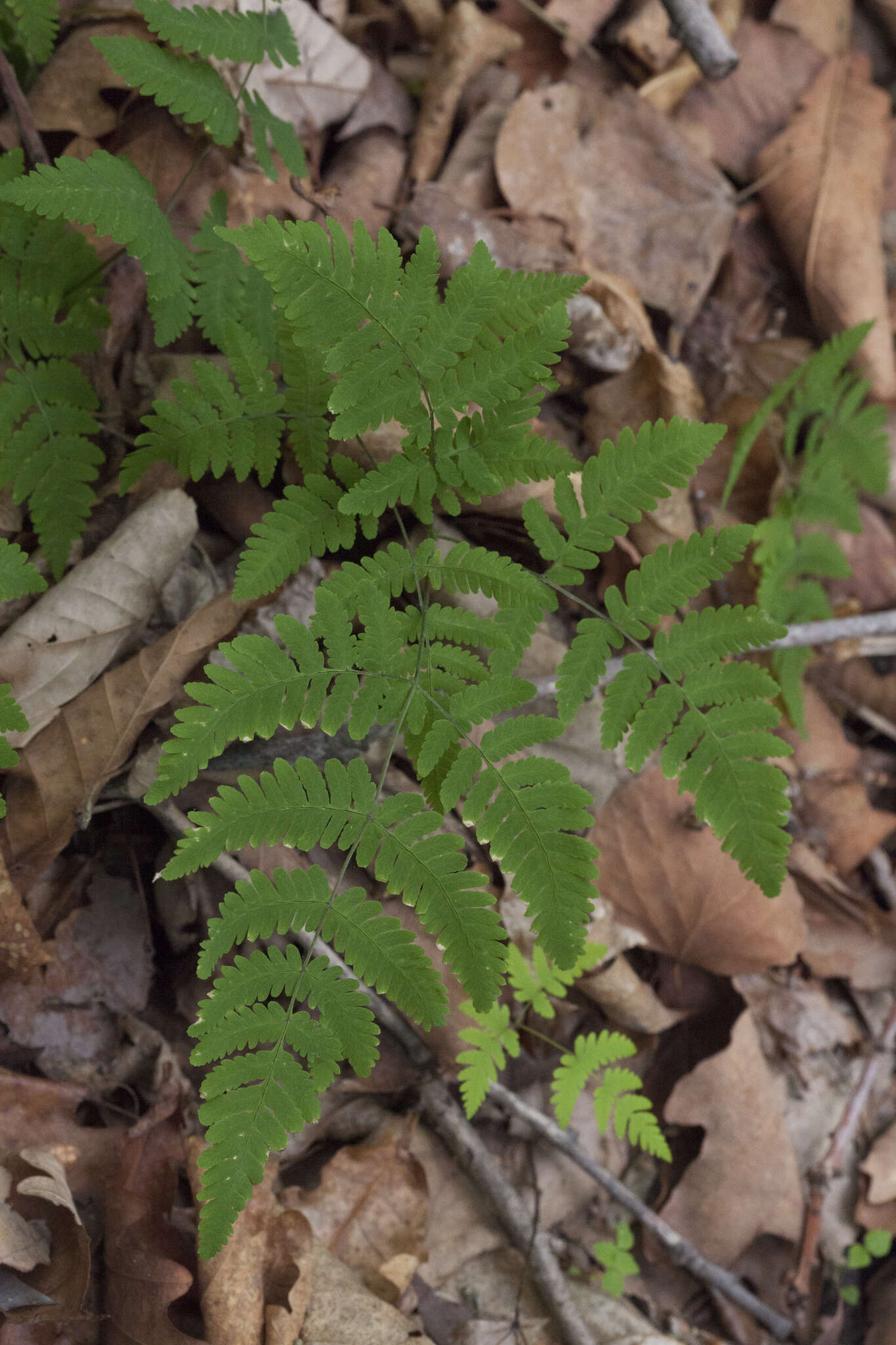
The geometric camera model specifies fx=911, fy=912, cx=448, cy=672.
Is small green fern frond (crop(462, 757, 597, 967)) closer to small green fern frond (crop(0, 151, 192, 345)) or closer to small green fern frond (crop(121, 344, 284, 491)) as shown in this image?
small green fern frond (crop(121, 344, 284, 491))

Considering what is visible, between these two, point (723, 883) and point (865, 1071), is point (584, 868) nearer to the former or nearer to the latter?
point (723, 883)

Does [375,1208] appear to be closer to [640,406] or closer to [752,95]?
[640,406]

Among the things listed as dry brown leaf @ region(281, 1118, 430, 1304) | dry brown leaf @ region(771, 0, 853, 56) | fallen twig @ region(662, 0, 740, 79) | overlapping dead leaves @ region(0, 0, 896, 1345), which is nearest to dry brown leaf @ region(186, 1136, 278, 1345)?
overlapping dead leaves @ region(0, 0, 896, 1345)

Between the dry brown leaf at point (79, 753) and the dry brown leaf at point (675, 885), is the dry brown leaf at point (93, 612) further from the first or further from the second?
A: the dry brown leaf at point (675, 885)

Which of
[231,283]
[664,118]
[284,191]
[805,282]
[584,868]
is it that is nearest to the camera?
[584,868]

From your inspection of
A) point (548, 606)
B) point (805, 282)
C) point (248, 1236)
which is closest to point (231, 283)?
point (548, 606)

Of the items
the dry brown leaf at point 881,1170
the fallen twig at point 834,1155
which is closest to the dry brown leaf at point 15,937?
the fallen twig at point 834,1155
